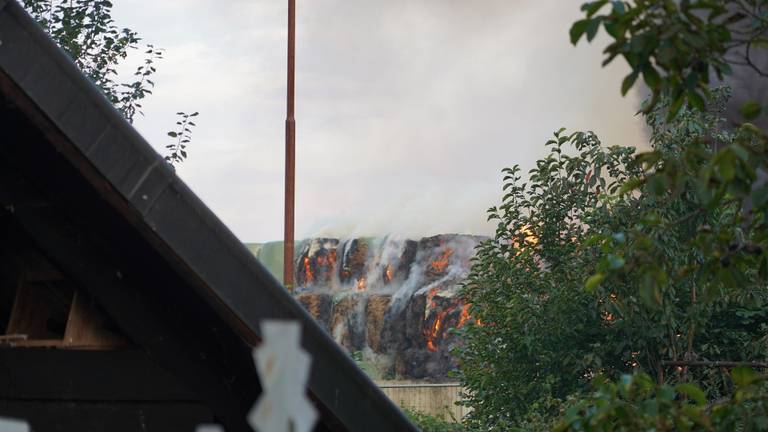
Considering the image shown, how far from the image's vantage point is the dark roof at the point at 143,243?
2.73 metres

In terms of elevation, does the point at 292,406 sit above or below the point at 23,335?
below

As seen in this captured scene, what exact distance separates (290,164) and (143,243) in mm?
13447

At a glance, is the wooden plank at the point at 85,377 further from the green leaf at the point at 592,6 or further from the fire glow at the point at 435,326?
the fire glow at the point at 435,326

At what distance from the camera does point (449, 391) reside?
67.1 feet

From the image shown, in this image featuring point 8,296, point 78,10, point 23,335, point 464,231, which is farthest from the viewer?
point 464,231

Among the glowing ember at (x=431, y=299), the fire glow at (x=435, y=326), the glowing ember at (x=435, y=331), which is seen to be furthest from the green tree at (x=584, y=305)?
the glowing ember at (x=431, y=299)

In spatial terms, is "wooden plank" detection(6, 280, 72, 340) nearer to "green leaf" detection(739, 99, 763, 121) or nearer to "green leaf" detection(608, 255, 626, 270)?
"green leaf" detection(608, 255, 626, 270)

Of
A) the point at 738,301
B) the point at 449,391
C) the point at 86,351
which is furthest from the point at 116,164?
the point at 449,391

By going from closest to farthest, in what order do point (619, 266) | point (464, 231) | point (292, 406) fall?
point (292, 406), point (619, 266), point (464, 231)

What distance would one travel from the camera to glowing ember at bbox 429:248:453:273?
47188 millimetres

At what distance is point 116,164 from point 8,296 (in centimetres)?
145

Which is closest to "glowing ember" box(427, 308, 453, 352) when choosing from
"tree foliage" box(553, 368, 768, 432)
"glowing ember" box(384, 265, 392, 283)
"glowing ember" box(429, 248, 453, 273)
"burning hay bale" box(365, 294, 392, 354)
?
"burning hay bale" box(365, 294, 392, 354)

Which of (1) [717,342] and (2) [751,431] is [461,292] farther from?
(2) [751,431]

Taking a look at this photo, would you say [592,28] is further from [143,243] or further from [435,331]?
[435,331]
